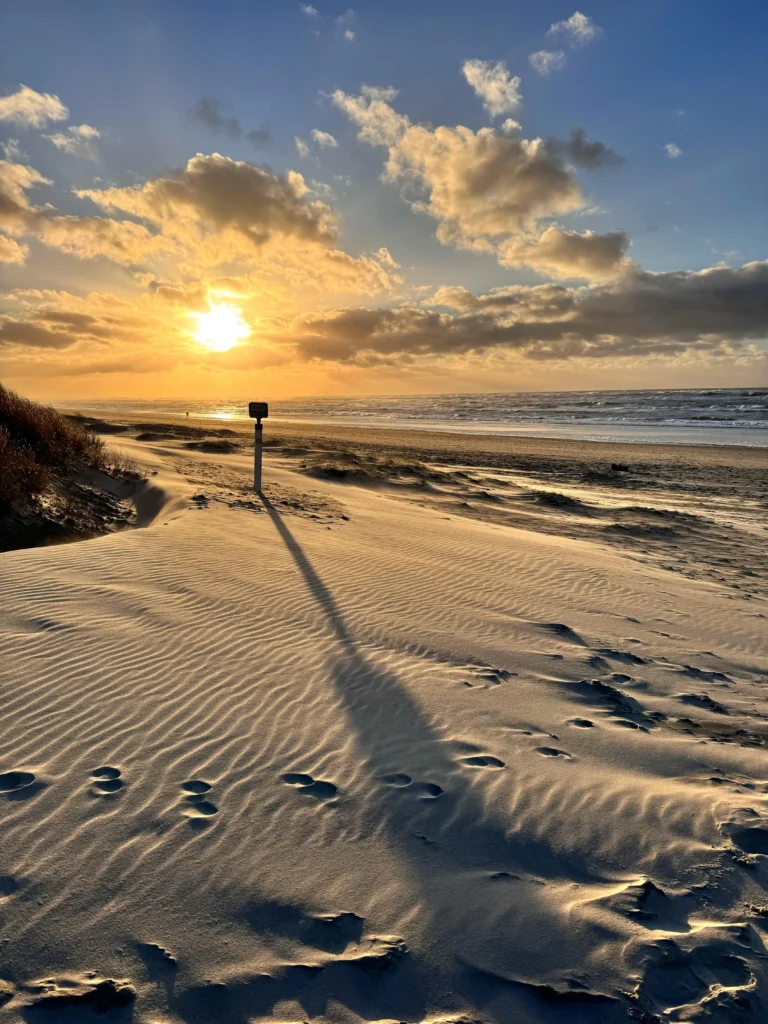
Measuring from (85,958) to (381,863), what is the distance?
4.10 feet

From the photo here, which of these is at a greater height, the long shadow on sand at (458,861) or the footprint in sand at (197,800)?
the footprint in sand at (197,800)

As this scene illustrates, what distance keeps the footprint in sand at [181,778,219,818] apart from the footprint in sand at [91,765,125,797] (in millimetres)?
341

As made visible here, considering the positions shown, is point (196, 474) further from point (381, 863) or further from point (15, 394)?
point (381, 863)

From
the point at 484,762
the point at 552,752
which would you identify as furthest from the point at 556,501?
the point at 484,762

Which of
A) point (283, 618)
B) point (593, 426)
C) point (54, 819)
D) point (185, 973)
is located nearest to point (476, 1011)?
point (185, 973)

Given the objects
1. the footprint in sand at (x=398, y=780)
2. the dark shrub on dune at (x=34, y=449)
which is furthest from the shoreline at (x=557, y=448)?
the footprint in sand at (x=398, y=780)

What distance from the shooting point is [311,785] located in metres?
3.29

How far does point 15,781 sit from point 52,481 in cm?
869

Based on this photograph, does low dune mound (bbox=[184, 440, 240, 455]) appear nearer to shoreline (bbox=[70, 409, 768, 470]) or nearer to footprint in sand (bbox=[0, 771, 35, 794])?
shoreline (bbox=[70, 409, 768, 470])

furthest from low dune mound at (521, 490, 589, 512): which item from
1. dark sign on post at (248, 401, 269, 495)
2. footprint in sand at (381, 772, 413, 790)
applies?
footprint in sand at (381, 772, 413, 790)

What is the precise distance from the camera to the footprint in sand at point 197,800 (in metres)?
2.97

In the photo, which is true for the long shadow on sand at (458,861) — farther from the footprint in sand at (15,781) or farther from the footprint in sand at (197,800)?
the footprint in sand at (15,781)

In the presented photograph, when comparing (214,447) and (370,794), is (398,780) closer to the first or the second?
(370,794)

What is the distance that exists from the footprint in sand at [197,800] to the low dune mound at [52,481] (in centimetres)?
631
